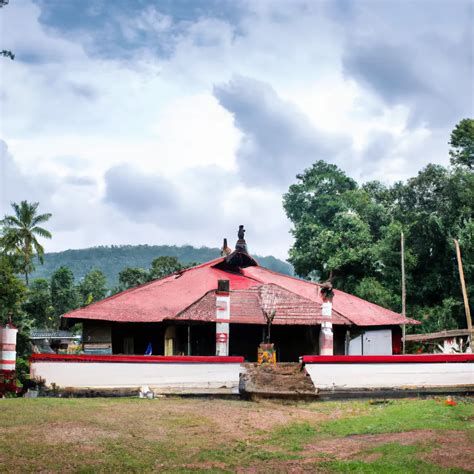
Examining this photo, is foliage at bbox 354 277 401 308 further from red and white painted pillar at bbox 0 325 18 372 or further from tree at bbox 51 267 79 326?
tree at bbox 51 267 79 326

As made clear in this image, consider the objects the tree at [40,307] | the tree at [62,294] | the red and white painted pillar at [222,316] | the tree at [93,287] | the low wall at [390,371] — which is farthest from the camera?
the tree at [93,287]

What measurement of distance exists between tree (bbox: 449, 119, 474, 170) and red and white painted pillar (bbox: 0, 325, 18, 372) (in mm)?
33516

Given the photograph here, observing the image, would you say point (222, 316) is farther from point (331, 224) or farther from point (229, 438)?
point (331, 224)

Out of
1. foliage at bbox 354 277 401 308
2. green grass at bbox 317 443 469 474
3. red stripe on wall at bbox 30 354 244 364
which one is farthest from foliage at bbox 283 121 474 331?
green grass at bbox 317 443 469 474

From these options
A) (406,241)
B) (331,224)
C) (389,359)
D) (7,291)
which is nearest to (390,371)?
(389,359)

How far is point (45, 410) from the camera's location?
14.4 metres

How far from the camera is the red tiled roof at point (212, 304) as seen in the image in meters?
23.0

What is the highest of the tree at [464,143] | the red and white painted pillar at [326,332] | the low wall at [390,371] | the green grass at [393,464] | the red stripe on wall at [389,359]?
the tree at [464,143]

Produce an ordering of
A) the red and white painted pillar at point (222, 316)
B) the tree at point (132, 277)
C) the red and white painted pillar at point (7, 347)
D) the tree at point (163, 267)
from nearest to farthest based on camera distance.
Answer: the red and white painted pillar at point (7, 347)
the red and white painted pillar at point (222, 316)
the tree at point (163, 267)
the tree at point (132, 277)

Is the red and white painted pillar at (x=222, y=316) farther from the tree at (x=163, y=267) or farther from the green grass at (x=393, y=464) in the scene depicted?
the tree at (x=163, y=267)

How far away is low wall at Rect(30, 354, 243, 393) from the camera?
18.5m

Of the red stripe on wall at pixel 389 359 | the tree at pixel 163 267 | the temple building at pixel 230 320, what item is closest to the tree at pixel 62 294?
the tree at pixel 163 267

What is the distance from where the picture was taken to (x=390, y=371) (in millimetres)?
19688

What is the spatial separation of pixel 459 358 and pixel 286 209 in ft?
107
